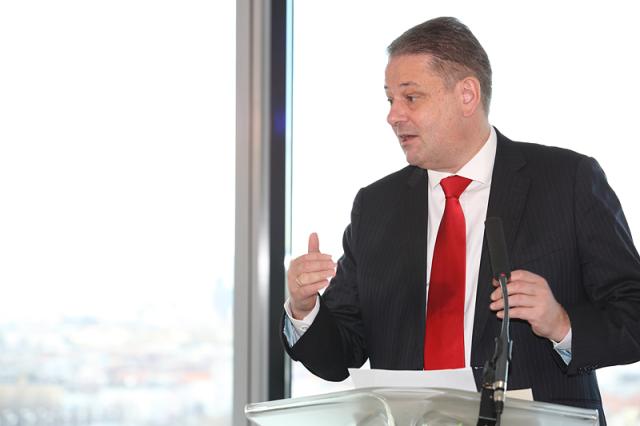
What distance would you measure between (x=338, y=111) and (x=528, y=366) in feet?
5.02

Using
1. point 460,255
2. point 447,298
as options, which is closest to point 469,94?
point 460,255

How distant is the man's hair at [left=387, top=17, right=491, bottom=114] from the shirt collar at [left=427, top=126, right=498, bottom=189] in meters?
0.11

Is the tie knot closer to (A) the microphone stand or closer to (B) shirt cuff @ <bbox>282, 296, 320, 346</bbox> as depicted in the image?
(B) shirt cuff @ <bbox>282, 296, 320, 346</bbox>

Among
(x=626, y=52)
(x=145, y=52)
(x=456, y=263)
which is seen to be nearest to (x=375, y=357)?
(x=456, y=263)

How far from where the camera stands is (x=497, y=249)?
1.68 metres

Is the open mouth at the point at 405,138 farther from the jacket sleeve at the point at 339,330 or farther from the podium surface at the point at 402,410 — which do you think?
the podium surface at the point at 402,410

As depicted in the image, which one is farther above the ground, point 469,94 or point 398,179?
point 469,94

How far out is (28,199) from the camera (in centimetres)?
370

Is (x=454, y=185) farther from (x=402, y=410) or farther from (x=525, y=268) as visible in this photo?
(x=402, y=410)

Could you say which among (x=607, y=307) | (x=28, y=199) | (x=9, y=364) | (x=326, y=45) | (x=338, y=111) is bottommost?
(x=9, y=364)

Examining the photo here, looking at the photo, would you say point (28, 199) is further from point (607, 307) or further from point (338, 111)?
point (607, 307)

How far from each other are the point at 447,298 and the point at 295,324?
38 centimetres

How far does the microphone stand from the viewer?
1.38 meters

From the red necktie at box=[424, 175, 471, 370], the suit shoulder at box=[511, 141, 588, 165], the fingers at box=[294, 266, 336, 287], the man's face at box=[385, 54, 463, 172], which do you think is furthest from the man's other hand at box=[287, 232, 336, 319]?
the suit shoulder at box=[511, 141, 588, 165]
